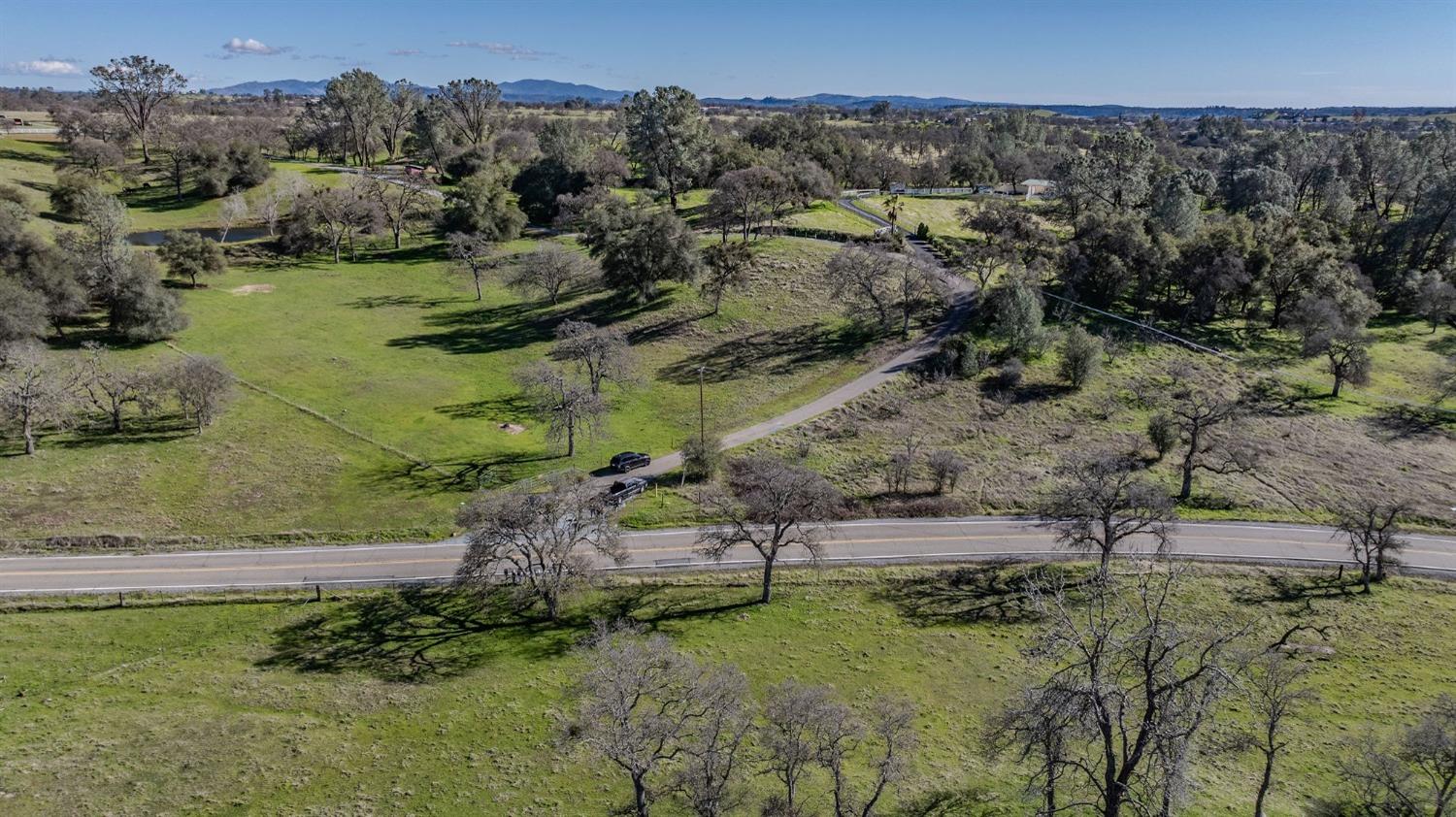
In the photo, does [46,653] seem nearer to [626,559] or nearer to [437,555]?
[437,555]

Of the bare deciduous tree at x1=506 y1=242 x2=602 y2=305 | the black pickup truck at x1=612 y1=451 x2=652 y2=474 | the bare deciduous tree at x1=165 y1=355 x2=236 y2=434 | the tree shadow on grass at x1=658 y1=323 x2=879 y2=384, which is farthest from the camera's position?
the bare deciduous tree at x1=506 y1=242 x2=602 y2=305

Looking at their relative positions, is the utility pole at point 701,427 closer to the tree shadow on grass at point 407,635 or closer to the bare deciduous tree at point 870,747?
the tree shadow on grass at point 407,635

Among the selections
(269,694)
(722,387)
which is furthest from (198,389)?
(722,387)

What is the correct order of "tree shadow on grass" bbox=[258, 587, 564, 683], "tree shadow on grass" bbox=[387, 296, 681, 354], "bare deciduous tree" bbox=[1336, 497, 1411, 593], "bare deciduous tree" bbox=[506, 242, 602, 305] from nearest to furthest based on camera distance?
"tree shadow on grass" bbox=[258, 587, 564, 683] → "bare deciduous tree" bbox=[1336, 497, 1411, 593] → "tree shadow on grass" bbox=[387, 296, 681, 354] → "bare deciduous tree" bbox=[506, 242, 602, 305]

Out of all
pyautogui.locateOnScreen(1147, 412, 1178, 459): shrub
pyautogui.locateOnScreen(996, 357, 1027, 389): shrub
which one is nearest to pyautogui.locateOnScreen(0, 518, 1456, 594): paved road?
pyautogui.locateOnScreen(1147, 412, 1178, 459): shrub

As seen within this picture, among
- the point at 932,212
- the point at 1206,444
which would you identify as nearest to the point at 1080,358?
the point at 1206,444

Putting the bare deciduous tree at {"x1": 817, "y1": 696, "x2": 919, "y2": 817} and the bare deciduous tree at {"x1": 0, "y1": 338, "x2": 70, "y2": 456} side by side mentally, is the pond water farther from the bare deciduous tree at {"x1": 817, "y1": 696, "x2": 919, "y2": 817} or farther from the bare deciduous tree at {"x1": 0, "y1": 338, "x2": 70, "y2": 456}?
the bare deciduous tree at {"x1": 817, "y1": 696, "x2": 919, "y2": 817}

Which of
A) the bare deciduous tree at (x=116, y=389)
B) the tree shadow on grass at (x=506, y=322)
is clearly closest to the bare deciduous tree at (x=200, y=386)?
the bare deciduous tree at (x=116, y=389)
